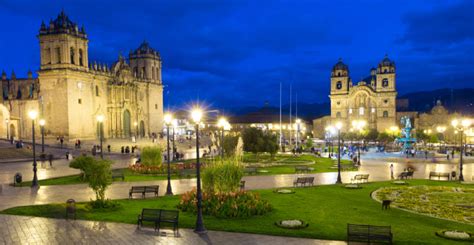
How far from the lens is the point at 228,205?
15.3 meters

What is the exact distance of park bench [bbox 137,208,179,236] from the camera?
43.6 feet

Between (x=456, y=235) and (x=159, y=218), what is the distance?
977 cm

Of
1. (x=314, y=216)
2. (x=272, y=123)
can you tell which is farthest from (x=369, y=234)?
(x=272, y=123)

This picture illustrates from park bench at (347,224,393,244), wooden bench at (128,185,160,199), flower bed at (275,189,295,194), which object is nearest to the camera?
park bench at (347,224,393,244)

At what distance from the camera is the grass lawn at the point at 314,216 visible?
12.9 metres

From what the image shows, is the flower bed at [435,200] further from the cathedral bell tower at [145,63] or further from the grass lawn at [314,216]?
the cathedral bell tower at [145,63]

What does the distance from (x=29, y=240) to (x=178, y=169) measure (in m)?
17.5

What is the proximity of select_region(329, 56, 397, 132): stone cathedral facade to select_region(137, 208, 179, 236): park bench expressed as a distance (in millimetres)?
78948

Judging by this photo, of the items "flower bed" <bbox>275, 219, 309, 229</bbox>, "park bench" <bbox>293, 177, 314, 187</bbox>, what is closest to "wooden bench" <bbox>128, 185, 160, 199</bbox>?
"flower bed" <bbox>275, 219, 309, 229</bbox>

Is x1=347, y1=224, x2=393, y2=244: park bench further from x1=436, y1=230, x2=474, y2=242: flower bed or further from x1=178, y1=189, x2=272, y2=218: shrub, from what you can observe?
x1=178, y1=189, x2=272, y2=218: shrub

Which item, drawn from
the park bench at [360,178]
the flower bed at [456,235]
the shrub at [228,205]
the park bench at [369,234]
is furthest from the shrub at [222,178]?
the park bench at [360,178]

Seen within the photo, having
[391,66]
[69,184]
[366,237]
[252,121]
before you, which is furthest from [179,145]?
[391,66]

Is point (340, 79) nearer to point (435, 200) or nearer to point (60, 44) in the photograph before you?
point (60, 44)

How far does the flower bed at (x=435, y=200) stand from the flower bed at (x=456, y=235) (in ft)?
7.85
